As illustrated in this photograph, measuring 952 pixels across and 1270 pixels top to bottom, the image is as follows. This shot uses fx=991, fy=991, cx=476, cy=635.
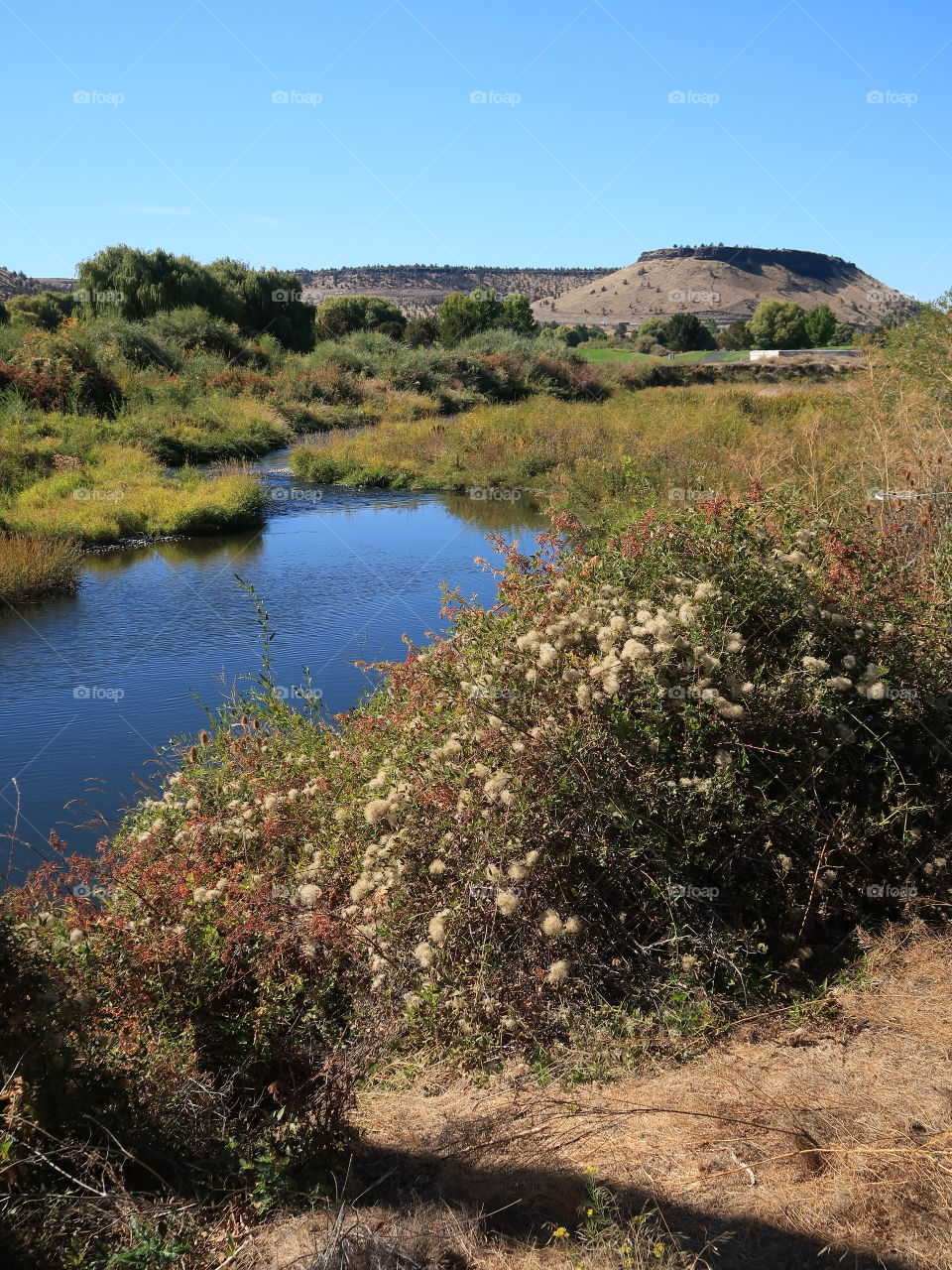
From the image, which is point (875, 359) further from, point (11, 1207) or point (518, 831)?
point (11, 1207)

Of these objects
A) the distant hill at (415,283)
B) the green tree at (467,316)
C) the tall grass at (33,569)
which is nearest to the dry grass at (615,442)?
the tall grass at (33,569)

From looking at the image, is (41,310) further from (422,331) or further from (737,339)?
(737,339)

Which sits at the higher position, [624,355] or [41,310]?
[624,355]

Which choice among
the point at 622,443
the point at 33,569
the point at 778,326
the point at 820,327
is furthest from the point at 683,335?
the point at 33,569

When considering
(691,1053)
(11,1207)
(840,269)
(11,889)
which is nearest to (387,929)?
(691,1053)

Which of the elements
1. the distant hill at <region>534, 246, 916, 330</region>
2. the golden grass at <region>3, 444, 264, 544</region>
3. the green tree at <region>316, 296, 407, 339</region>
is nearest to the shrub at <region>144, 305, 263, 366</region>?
the green tree at <region>316, 296, 407, 339</region>

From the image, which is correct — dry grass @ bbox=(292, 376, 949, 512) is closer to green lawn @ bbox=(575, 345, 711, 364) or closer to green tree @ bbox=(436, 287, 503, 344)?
green tree @ bbox=(436, 287, 503, 344)

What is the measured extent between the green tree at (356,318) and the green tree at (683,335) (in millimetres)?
20998

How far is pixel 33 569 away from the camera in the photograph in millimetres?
13594

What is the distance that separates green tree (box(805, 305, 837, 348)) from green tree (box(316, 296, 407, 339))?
34336 mm

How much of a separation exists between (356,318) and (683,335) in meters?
25.6

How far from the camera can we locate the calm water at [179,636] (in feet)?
25.7

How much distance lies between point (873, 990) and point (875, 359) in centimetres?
1063

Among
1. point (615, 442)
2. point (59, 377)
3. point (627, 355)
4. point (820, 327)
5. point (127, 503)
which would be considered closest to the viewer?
point (127, 503)
